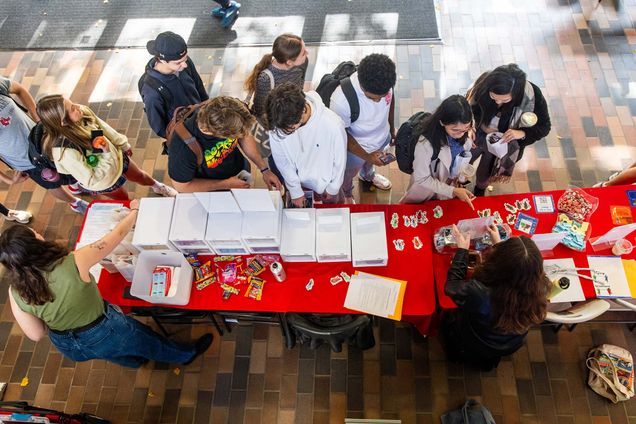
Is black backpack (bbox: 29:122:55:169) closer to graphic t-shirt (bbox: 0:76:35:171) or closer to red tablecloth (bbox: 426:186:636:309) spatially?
graphic t-shirt (bbox: 0:76:35:171)

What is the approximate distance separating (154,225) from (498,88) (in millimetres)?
2534

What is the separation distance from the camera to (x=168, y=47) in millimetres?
3207

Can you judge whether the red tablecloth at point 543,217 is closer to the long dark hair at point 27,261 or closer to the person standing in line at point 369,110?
the person standing in line at point 369,110

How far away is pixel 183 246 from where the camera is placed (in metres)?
2.99

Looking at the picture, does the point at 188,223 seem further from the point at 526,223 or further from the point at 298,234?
the point at 526,223

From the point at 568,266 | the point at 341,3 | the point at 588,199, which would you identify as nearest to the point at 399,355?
the point at 568,266

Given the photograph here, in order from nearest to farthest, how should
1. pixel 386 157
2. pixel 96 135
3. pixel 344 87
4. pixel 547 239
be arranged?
pixel 547 239
pixel 344 87
pixel 96 135
pixel 386 157

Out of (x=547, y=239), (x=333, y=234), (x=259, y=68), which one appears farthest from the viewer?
(x=259, y=68)

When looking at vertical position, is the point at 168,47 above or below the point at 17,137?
above

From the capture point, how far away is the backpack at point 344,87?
309 centimetres

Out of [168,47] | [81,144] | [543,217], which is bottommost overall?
[543,217]

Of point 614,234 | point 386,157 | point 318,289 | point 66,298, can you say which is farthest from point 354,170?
point 66,298

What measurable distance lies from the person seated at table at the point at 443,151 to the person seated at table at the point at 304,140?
1.87ft

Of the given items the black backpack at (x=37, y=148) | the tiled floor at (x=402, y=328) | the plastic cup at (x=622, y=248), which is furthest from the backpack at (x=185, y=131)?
the plastic cup at (x=622, y=248)
